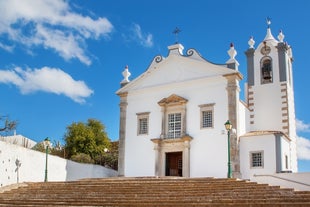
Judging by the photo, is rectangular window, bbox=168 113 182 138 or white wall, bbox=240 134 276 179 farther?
rectangular window, bbox=168 113 182 138

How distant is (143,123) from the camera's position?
26531mm

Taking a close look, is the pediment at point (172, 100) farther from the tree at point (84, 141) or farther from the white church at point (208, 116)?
the tree at point (84, 141)

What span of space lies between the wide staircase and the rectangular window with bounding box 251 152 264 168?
6.45 m

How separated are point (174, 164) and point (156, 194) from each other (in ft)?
33.6

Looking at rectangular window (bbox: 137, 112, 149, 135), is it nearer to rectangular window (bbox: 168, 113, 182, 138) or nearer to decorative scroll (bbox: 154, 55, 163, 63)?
rectangular window (bbox: 168, 113, 182, 138)

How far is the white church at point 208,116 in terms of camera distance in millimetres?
23016

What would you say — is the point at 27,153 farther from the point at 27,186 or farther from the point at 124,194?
the point at 124,194

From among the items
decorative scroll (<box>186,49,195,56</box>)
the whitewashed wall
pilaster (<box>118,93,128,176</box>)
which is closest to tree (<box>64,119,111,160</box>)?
the whitewashed wall

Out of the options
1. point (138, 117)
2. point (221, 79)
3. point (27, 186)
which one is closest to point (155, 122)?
point (138, 117)

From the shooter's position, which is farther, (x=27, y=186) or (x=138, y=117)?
(x=138, y=117)

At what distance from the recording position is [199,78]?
24859mm

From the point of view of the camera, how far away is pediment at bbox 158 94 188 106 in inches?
985

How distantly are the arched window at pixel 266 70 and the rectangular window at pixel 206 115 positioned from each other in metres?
5.71

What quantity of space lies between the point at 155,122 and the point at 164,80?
261 centimetres
